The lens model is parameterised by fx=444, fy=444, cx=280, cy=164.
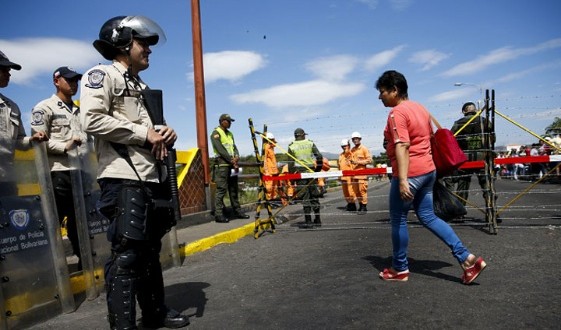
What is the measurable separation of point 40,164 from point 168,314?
1.70 metres

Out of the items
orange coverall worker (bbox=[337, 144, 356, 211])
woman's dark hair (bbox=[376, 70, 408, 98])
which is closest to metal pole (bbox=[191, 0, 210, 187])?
orange coverall worker (bbox=[337, 144, 356, 211])

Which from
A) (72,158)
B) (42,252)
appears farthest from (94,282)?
(72,158)

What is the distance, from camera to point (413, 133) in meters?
3.83

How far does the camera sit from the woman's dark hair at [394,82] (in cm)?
402

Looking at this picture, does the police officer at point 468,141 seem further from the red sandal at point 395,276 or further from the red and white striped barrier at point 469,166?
the red sandal at point 395,276

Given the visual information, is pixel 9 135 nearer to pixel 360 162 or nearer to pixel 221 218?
pixel 221 218

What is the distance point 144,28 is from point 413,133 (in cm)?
232

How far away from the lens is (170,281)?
4.55 meters

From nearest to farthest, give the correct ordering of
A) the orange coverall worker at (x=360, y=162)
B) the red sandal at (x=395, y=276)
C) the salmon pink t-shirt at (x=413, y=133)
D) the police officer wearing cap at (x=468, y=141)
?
the salmon pink t-shirt at (x=413, y=133)
the red sandal at (x=395, y=276)
the police officer wearing cap at (x=468, y=141)
the orange coverall worker at (x=360, y=162)

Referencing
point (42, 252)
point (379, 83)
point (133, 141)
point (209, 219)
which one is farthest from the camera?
point (209, 219)

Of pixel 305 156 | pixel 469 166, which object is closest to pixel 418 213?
pixel 469 166

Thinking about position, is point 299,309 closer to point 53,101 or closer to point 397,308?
point 397,308

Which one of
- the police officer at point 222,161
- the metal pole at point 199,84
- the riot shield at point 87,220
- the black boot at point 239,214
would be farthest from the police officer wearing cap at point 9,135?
the black boot at point 239,214

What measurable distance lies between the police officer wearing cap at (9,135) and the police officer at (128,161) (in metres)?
1.02
